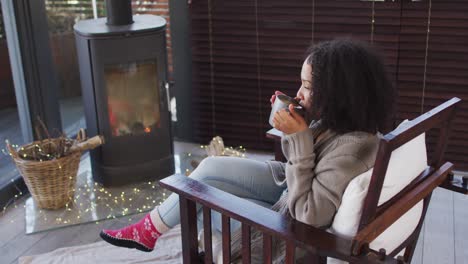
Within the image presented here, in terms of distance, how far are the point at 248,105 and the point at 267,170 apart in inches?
58.3

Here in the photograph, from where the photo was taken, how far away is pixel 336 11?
9.71ft

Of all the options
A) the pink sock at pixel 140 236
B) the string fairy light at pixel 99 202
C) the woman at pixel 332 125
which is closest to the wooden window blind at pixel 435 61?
the string fairy light at pixel 99 202

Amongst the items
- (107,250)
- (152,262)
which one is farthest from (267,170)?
(107,250)

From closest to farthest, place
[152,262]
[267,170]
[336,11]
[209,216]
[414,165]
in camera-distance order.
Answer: [414,165] → [209,216] → [267,170] → [152,262] → [336,11]

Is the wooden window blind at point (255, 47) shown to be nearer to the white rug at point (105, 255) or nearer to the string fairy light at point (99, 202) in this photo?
the string fairy light at point (99, 202)

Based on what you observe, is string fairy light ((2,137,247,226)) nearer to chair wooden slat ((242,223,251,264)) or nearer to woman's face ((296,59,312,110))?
chair wooden slat ((242,223,251,264))

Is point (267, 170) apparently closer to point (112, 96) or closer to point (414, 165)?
point (414, 165)

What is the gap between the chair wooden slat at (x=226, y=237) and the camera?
1532mm

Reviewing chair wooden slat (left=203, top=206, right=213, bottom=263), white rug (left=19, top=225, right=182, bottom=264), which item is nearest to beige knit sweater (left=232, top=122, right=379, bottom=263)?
chair wooden slat (left=203, top=206, right=213, bottom=263)

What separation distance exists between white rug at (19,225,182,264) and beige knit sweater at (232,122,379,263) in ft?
3.09

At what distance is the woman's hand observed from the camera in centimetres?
148

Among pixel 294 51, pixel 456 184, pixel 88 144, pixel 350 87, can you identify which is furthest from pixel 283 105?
pixel 294 51

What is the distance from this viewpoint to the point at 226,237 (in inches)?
61.2

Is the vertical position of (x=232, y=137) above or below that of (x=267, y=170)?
below
